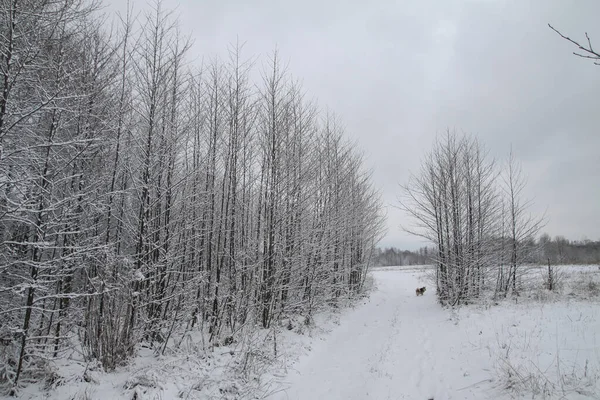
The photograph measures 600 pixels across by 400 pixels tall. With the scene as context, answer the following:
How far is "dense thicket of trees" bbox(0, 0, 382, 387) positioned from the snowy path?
6.91ft

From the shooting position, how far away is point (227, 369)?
591cm

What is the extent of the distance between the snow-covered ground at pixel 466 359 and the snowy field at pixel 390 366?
0.8 inches

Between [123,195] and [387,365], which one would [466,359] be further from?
[123,195]

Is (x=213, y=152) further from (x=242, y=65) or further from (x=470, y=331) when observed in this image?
(x=470, y=331)

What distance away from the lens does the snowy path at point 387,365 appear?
17.4 feet

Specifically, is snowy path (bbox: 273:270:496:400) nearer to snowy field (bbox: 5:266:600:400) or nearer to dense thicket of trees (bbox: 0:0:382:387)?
snowy field (bbox: 5:266:600:400)

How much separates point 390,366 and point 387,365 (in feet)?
0.26

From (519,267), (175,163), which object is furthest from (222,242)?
(519,267)

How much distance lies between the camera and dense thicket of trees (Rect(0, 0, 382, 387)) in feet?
14.4

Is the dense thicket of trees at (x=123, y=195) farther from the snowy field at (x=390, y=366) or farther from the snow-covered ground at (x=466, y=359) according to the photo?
the snow-covered ground at (x=466, y=359)

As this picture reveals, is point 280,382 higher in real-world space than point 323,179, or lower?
lower

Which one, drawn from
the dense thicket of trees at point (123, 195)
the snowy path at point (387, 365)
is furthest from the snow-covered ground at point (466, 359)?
the dense thicket of trees at point (123, 195)

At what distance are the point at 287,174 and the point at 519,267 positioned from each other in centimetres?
1298

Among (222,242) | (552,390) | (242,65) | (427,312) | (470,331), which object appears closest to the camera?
(552,390)
